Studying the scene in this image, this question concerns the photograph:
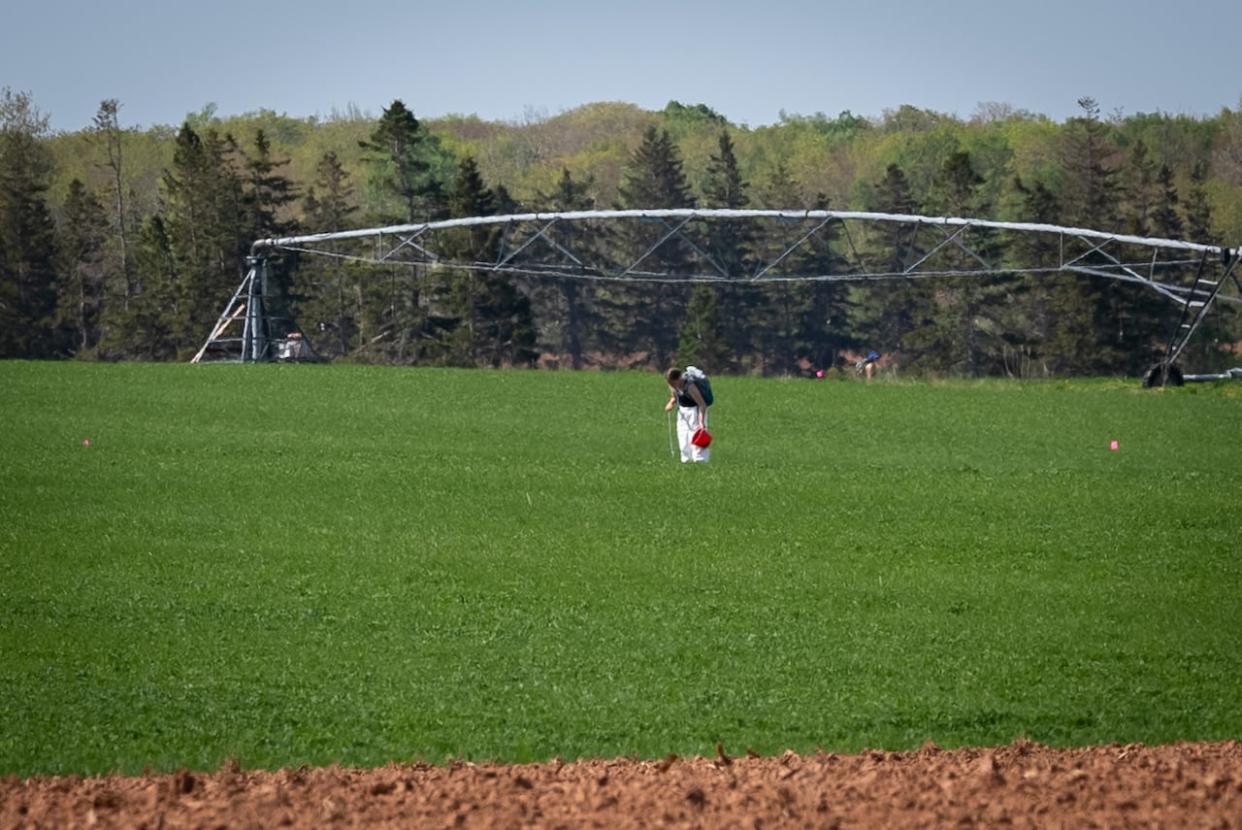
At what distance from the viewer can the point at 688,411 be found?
27484 mm

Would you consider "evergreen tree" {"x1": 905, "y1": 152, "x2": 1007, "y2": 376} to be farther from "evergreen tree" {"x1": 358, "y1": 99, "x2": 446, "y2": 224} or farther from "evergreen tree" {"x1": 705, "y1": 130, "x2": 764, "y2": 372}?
"evergreen tree" {"x1": 358, "y1": 99, "x2": 446, "y2": 224}

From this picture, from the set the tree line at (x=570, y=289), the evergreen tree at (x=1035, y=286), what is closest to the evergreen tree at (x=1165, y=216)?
the tree line at (x=570, y=289)

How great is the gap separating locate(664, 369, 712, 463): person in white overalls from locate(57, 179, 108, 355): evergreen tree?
4644cm

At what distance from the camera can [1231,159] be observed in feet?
339

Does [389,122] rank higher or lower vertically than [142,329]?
higher

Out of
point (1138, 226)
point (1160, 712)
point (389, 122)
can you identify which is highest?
point (389, 122)

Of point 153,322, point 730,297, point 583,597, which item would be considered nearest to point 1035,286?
point 730,297

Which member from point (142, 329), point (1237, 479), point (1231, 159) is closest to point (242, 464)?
point (1237, 479)

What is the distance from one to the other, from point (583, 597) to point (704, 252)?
30.2 meters

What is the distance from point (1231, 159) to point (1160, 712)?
97.8 metres

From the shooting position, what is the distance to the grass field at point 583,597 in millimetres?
11961

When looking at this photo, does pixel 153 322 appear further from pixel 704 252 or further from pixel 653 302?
pixel 704 252

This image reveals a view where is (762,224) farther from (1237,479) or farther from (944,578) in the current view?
(944,578)

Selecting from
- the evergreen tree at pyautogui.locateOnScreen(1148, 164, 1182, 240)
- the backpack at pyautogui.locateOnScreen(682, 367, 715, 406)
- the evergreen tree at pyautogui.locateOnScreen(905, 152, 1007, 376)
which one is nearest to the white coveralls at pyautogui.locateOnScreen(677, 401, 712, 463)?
the backpack at pyautogui.locateOnScreen(682, 367, 715, 406)
